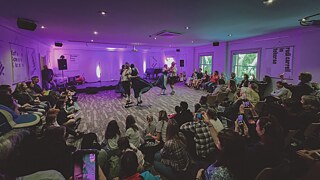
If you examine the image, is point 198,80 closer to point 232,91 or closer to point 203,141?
point 232,91

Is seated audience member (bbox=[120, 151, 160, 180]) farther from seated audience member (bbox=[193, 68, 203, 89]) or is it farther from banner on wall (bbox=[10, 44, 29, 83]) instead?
seated audience member (bbox=[193, 68, 203, 89])

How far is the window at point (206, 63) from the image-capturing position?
13267 millimetres

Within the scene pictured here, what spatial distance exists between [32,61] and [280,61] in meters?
10.6

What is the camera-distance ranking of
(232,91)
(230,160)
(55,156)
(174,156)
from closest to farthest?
(230,160)
(55,156)
(174,156)
(232,91)

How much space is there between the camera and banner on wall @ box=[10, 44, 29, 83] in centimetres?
589

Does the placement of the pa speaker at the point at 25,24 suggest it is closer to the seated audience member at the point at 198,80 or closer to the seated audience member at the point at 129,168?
the seated audience member at the point at 129,168

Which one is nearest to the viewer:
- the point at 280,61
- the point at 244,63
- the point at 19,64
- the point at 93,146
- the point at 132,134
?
the point at 93,146

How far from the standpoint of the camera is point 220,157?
1702 mm

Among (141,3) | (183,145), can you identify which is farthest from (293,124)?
(141,3)

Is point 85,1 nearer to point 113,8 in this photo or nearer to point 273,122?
point 113,8

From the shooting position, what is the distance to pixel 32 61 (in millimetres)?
7938

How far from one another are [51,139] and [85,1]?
2400 millimetres

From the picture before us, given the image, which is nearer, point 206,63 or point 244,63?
point 244,63

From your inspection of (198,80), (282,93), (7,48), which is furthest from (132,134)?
(198,80)
